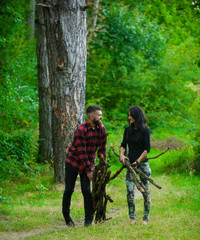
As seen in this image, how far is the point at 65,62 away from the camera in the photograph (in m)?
8.85

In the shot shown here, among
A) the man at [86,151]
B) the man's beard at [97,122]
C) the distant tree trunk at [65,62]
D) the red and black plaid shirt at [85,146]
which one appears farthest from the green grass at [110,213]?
the man's beard at [97,122]

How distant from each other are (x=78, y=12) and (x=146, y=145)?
4503 mm

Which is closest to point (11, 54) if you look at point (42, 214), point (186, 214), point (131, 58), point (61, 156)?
point (61, 156)

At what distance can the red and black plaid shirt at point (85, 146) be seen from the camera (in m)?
5.78

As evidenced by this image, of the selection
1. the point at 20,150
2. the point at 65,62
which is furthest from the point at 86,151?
the point at 20,150

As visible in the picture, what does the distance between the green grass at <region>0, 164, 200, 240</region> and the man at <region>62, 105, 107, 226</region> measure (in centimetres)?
57

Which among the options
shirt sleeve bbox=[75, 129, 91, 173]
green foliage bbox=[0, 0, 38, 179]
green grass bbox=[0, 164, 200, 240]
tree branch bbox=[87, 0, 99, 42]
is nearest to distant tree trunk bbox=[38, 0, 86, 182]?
green foliage bbox=[0, 0, 38, 179]

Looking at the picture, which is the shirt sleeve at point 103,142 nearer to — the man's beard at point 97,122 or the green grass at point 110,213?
the man's beard at point 97,122

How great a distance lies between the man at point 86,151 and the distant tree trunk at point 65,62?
3.01 meters

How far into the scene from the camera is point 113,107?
1800 cm

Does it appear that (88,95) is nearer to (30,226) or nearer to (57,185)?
(57,185)

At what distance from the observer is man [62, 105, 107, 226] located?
5770mm

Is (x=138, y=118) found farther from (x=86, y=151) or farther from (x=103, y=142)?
(x=86, y=151)

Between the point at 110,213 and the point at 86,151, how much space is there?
220cm
